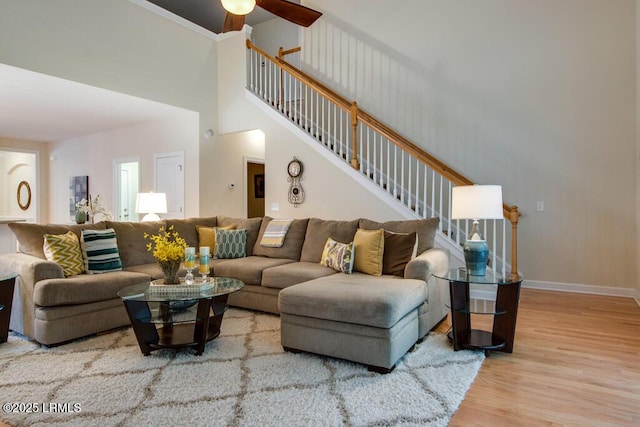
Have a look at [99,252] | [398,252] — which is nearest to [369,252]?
[398,252]

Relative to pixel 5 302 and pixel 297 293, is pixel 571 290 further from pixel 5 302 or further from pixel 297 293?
pixel 5 302

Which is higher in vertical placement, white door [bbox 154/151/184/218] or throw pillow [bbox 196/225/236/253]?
white door [bbox 154/151/184/218]

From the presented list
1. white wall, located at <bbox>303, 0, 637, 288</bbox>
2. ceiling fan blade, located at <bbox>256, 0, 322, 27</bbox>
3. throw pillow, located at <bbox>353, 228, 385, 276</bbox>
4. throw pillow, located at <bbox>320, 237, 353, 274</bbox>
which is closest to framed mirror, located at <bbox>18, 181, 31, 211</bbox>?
ceiling fan blade, located at <bbox>256, 0, 322, 27</bbox>

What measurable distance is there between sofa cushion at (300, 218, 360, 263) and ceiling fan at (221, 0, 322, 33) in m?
2.22

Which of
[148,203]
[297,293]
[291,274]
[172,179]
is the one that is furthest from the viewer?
[172,179]

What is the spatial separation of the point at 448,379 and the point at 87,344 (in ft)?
8.86

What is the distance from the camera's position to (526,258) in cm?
507

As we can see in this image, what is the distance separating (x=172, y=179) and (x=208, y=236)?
2565 mm

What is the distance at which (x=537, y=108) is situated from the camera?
495 cm

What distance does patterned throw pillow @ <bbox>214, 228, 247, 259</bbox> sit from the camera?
175 inches

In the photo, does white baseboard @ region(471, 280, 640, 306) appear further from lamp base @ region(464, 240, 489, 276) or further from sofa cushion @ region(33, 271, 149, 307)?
sofa cushion @ region(33, 271, 149, 307)

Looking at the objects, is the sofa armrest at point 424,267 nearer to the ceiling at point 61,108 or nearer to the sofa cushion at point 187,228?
the sofa cushion at point 187,228

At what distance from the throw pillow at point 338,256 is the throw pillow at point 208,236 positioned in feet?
4.77

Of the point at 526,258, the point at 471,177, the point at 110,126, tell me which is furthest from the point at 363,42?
the point at 110,126
